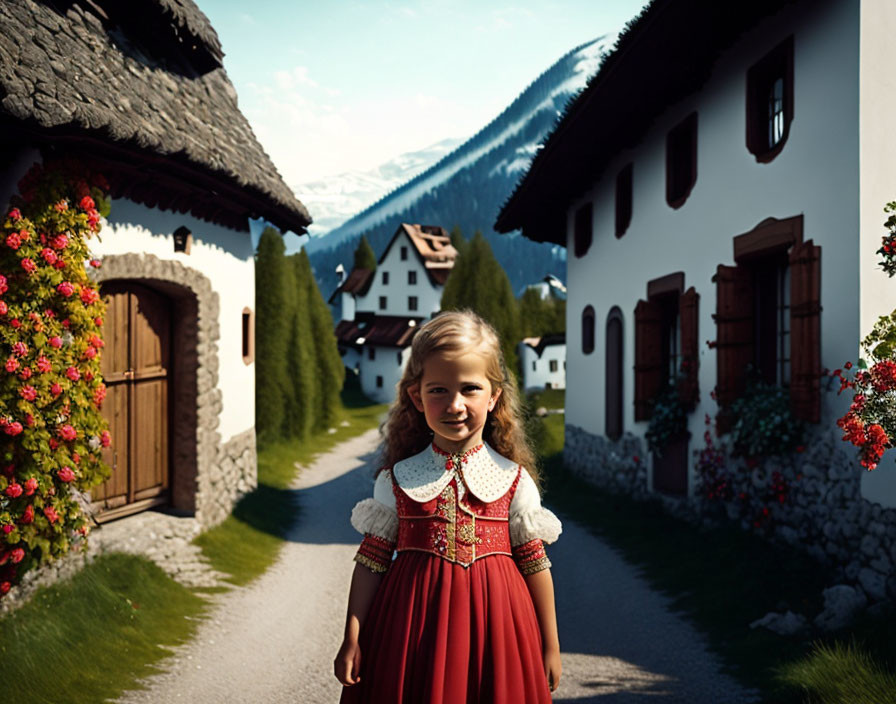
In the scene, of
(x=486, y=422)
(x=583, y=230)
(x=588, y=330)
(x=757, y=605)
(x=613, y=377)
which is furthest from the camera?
(x=583, y=230)

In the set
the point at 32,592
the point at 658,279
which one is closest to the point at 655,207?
the point at 658,279

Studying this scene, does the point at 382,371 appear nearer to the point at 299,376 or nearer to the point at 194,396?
the point at 299,376

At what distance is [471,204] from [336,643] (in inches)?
4038

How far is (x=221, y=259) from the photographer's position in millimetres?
8672

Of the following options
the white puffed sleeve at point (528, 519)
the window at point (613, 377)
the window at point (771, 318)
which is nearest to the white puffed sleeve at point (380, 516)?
the white puffed sleeve at point (528, 519)

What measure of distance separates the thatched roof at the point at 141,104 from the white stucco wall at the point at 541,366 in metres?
25.5

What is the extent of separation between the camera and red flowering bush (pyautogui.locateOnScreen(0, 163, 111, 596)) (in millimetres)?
5203

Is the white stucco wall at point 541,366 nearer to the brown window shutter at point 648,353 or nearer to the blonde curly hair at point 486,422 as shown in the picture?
the brown window shutter at point 648,353

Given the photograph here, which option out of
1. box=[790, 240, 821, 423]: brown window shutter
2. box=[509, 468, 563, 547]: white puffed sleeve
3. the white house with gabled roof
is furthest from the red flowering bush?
the white house with gabled roof

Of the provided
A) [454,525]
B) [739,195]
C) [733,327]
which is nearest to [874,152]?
[739,195]

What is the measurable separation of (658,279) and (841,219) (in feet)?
13.1

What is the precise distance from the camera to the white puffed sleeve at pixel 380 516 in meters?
2.87

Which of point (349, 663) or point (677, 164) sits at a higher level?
point (677, 164)

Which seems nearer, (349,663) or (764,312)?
(349,663)
